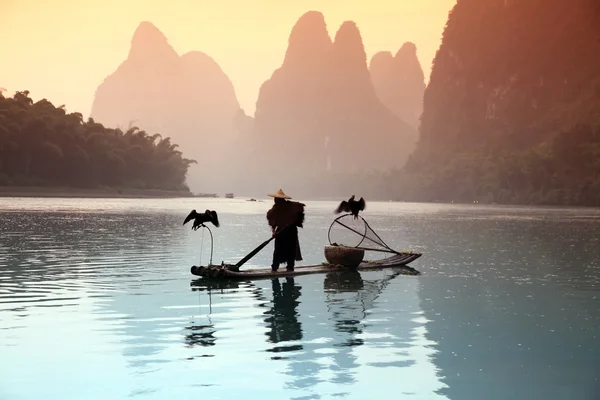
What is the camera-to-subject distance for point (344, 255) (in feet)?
61.4

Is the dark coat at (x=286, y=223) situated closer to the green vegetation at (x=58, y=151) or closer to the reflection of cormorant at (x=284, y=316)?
the reflection of cormorant at (x=284, y=316)

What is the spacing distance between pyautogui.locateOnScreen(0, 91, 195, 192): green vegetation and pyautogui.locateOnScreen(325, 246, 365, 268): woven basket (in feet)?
193

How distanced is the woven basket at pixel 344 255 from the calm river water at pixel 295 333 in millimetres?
467

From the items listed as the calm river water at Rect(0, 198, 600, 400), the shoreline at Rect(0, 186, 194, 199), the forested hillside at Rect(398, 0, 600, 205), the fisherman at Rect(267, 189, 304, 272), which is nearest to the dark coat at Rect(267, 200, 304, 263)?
the fisherman at Rect(267, 189, 304, 272)

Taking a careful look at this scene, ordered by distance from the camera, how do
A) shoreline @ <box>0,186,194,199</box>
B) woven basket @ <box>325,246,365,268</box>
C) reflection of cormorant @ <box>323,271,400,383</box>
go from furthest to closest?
1. shoreline @ <box>0,186,194,199</box>
2. woven basket @ <box>325,246,365,268</box>
3. reflection of cormorant @ <box>323,271,400,383</box>

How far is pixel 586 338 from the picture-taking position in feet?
34.6

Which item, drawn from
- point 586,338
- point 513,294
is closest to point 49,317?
point 586,338

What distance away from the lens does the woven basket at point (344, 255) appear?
61.4 feet

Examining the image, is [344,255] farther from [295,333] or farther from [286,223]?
[295,333]

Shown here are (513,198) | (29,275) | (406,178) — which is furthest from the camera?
(406,178)

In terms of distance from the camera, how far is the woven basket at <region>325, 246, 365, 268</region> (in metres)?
18.7

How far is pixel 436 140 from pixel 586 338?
177156 mm

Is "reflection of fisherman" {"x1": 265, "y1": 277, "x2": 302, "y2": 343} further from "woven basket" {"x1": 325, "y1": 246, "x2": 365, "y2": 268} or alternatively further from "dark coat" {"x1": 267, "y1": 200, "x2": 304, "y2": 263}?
"woven basket" {"x1": 325, "y1": 246, "x2": 365, "y2": 268}

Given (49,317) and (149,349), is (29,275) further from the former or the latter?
(149,349)
